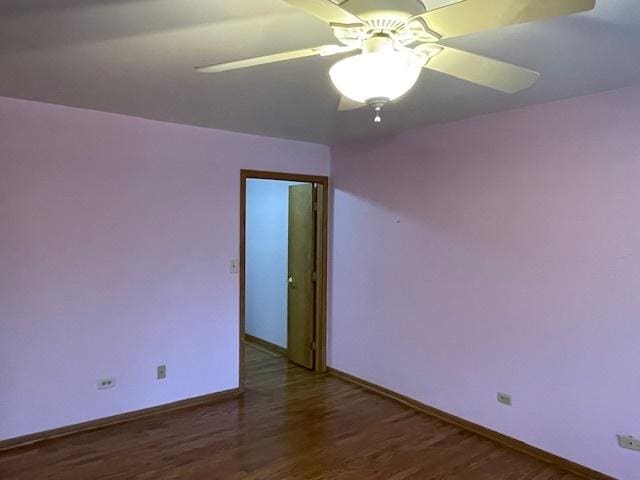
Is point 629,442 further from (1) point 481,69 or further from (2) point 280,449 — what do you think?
(1) point 481,69

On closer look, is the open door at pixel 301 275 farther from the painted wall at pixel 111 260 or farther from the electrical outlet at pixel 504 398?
the electrical outlet at pixel 504 398

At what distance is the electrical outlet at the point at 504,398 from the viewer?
3340mm

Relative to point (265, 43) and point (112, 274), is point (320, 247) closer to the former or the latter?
point (112, 274)

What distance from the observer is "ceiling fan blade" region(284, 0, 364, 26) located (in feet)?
4.09

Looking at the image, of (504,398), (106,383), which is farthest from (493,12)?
(106,383)

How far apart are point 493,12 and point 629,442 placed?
2.70m

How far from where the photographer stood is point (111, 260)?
3.53m

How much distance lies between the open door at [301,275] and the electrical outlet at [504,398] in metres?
2.06

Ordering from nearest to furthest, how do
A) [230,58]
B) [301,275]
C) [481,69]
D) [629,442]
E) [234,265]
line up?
1. [481,69]
2. [230,58]
3. [629,442]
4. [234,265]
5. [301,275]

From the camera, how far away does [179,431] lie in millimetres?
3471

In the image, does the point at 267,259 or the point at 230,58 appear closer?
the point at 230,58

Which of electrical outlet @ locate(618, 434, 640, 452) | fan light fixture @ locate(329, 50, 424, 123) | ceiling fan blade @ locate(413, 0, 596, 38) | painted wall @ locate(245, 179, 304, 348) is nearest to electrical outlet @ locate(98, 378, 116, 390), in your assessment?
painted wall @ locate(245, 179, 304, 348)

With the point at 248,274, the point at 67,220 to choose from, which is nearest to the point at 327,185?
the point at 248,274

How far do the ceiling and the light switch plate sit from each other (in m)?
1.25
